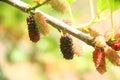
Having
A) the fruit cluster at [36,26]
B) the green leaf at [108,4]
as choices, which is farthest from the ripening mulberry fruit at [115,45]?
the fruit cluster at [36,26]

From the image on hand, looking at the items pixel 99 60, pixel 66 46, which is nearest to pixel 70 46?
pixel 66 46

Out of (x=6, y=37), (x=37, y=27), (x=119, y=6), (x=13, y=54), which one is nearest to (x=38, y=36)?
(x=37, y=27)

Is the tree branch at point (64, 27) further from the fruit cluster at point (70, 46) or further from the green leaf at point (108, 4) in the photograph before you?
the green leaf at point (108, 4)

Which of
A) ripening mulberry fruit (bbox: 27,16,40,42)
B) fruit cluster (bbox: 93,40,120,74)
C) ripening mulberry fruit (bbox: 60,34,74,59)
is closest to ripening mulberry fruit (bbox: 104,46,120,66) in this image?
fruit cluster (bbox: 93,40,120,74)

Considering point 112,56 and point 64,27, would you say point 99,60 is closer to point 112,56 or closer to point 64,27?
point 112,56

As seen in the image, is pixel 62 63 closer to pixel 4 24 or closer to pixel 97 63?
pixel 4 24

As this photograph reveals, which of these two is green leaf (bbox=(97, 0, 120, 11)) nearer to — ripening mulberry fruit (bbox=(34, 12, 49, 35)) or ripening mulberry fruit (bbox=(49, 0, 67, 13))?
ripening mulberry fruit (bbox=(49, 0, 67, 13))
